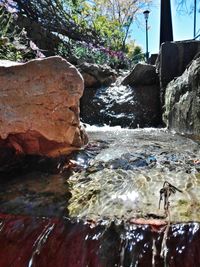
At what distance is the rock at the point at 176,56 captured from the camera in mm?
5840

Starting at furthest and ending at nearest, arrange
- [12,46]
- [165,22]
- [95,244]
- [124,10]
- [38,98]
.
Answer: [124,10] < [165,22] < [12,46] < [38,98] < [95,244]

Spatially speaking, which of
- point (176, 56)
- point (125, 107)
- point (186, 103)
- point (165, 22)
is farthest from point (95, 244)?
point (165, 22)

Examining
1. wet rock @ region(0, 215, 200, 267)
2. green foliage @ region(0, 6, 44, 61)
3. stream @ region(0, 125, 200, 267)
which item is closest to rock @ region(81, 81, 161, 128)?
green foliage @ region(0, 6, 44, 61)

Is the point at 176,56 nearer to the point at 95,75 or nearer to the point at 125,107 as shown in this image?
the point at 125,107

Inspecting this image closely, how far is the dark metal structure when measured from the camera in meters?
→ 11.4

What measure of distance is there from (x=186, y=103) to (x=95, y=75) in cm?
294

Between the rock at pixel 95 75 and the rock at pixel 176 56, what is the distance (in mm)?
1458

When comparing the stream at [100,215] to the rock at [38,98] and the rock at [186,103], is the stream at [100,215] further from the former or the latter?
the rock at [186,103]

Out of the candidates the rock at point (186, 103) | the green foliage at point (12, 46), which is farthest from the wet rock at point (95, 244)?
the green foliage at point (12, 46)

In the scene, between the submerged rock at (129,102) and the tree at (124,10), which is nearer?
the submerged rock at (129,102)

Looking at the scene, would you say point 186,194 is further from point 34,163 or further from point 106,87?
point 106,87

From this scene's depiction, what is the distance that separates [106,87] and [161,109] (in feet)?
4.46

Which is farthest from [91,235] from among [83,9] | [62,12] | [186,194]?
[83,9]

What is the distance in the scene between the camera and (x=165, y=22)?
11406mm
